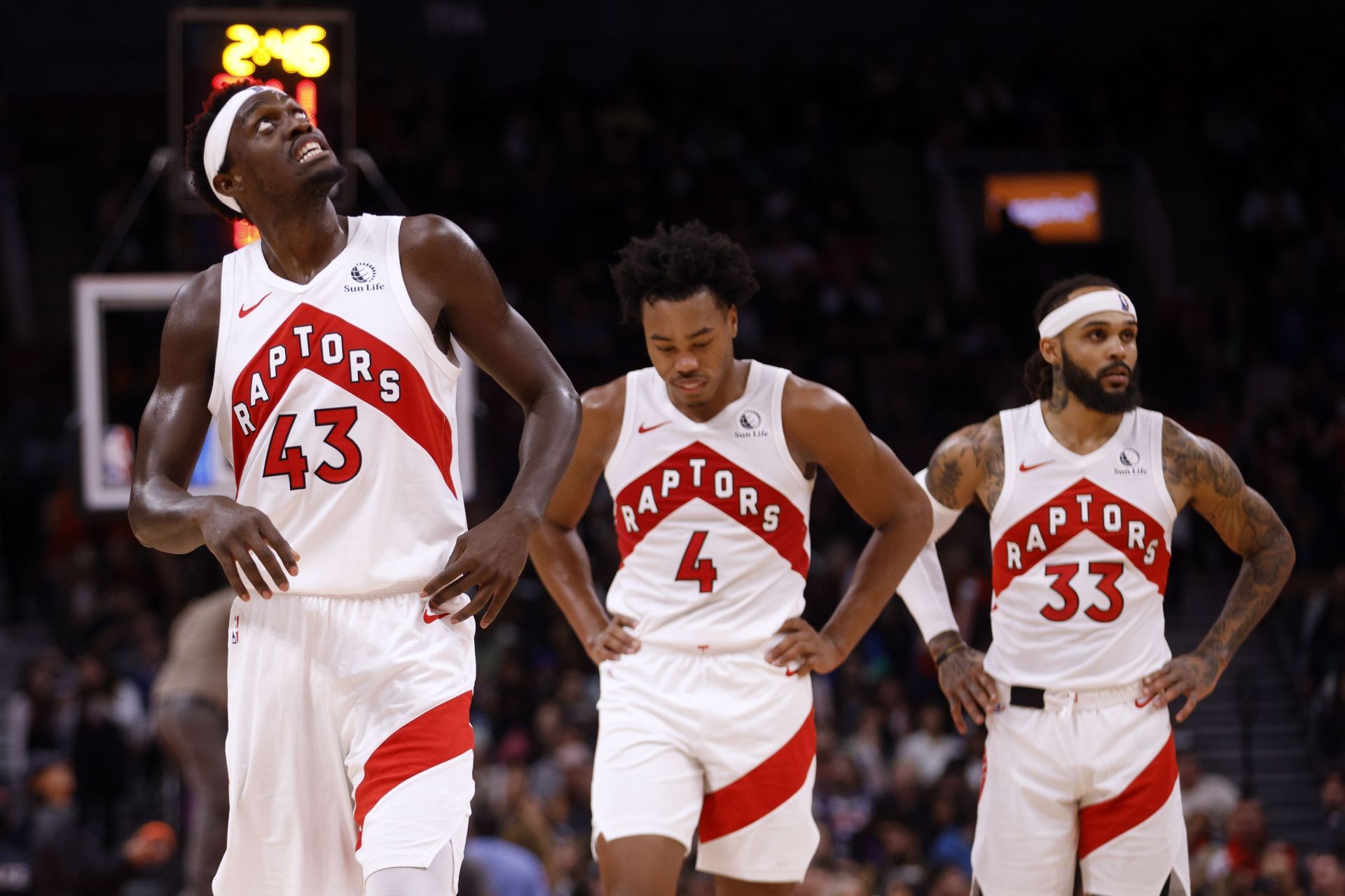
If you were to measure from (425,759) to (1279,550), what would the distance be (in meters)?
3.07

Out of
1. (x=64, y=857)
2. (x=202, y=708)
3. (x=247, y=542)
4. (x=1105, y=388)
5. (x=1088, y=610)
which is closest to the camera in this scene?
(x=247, y=542)

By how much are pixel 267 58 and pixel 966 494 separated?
4718 mm

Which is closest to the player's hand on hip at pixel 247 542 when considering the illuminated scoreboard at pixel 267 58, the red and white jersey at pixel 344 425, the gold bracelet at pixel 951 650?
the red and white jersey at pixel 344 425

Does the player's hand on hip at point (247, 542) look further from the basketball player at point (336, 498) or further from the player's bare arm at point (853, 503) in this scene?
the player's bare arm at point (853, 503)

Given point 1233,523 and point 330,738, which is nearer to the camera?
point 330,738

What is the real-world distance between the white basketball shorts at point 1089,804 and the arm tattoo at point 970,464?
738mm

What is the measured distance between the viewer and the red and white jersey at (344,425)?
396 cm

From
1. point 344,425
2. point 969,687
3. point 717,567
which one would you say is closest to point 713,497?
point 717,567

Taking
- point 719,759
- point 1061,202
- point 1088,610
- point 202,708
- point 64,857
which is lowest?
point 64,857

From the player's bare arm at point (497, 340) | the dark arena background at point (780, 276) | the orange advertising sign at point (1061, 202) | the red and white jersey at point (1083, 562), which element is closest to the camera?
the player's bare arm at point (497, 340)

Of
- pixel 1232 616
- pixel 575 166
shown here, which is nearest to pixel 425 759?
pixel 1232 616

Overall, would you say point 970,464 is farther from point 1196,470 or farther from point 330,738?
point 330,738

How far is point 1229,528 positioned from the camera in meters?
5.48

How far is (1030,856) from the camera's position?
5.16m
